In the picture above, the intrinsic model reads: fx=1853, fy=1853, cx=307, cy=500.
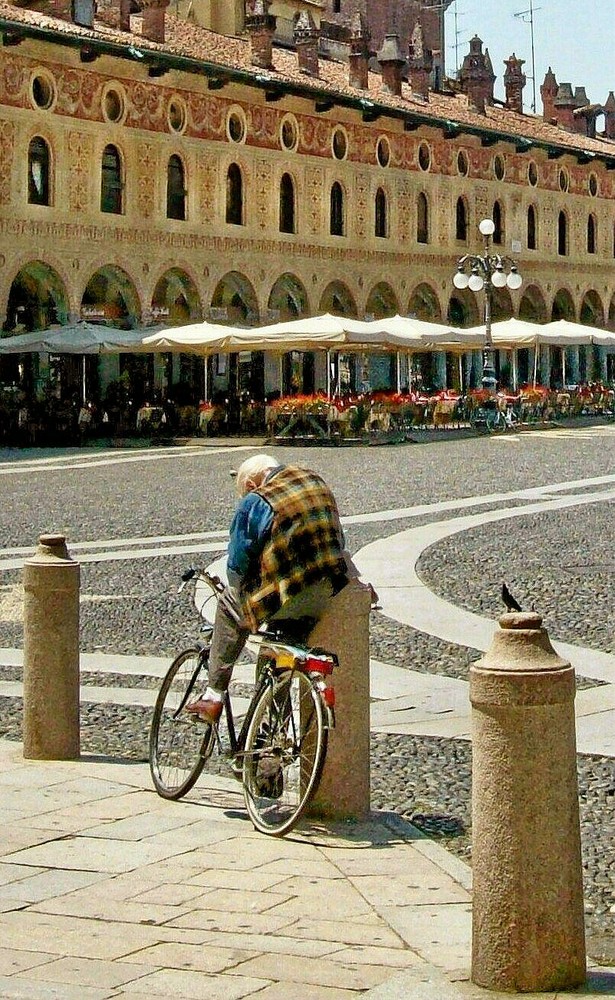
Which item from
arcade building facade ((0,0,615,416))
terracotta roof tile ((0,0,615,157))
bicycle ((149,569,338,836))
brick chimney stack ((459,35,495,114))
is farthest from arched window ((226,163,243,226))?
bicycle ((149,569,338,836))

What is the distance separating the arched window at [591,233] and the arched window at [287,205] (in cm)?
1677

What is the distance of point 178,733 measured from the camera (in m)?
6.48

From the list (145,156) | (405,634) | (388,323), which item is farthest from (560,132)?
(405,634)

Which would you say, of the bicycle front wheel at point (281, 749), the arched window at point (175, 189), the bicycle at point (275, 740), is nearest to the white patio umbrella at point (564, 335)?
the arched window at point (175, 189)

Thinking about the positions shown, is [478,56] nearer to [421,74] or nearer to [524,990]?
[421,74]

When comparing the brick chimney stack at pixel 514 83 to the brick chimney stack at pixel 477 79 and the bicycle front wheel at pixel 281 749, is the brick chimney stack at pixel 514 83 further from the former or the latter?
the bicycle front wheel at pixel 281 749

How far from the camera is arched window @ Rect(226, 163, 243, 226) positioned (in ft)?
144

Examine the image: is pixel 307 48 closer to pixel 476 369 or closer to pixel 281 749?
pixel 476 369

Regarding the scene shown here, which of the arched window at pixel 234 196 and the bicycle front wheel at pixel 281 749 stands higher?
the arched window at pixel 234 196

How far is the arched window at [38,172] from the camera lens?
3825cm

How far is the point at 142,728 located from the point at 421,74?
47900 mm

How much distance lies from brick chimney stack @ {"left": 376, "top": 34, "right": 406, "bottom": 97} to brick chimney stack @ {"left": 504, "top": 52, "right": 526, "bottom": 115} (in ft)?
28.7

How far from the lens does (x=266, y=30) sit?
4534 cm

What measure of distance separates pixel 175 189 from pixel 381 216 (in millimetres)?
8788
